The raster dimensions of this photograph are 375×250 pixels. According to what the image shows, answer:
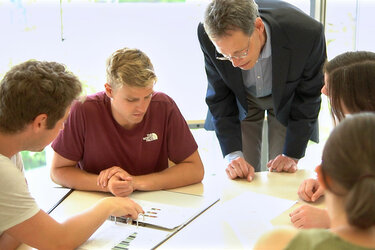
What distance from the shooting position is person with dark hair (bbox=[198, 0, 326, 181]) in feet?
6.74

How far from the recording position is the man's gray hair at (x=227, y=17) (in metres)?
1.97

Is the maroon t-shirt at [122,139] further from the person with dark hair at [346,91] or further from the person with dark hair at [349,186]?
the person with dark hair at [349,186]

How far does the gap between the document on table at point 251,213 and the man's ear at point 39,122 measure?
2.17 ft

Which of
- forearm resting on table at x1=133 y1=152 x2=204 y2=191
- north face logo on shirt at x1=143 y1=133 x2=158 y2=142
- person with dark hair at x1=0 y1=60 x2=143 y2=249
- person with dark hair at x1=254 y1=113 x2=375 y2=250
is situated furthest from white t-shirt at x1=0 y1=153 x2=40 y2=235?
person with dark hair at x1=254 y1=113 x2=375 y2=250

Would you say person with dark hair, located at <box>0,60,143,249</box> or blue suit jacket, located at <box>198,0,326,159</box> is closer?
person with dark hair, located at <box>0,60,143,249</box>

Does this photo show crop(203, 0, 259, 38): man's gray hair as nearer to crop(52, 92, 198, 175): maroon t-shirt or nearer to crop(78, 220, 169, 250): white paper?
crop(52, 92, 198, 175): maroon t-shirt

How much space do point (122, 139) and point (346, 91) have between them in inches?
35.3

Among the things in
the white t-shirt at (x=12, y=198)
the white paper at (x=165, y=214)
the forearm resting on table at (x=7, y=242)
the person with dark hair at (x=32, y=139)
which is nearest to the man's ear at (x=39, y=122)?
→ the person with dark hair at (x=32, y=139)

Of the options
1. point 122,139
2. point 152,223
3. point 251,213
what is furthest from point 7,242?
point 251,213

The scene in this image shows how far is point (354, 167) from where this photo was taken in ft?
2.78

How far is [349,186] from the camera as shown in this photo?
86 centimetres

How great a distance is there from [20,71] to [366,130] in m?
1.04

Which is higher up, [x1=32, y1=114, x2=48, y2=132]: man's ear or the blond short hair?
the blond short hair

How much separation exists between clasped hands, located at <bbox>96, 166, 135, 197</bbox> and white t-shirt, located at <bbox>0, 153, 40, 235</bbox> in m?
0.43
